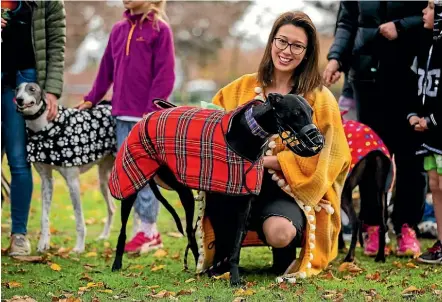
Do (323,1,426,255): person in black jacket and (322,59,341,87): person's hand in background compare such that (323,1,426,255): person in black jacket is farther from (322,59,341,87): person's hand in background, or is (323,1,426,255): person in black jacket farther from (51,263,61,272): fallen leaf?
(51,263,61,272): fallen leaf

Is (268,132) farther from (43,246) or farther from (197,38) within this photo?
(197,38)

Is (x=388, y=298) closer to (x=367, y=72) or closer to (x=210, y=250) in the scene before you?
(x=210, y=250)

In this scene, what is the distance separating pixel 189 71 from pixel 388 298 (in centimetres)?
2849

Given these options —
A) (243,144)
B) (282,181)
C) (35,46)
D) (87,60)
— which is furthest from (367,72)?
(87,60)

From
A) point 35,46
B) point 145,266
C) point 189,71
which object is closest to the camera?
point 145,266

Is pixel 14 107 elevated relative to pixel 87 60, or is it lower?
lower

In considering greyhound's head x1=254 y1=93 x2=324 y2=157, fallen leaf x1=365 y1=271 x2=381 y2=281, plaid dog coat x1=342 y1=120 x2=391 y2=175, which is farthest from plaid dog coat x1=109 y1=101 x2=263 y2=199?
plaid dog coat x1=342 y1=120 x2=391 y2=175

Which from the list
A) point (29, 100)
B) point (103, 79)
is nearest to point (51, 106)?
point (29, 100)

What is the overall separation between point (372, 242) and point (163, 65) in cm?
212

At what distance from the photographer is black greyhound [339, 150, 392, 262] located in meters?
5.47

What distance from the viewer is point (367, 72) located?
5.98m

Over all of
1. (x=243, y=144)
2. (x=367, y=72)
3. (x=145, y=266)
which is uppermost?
(x=367, y=72)

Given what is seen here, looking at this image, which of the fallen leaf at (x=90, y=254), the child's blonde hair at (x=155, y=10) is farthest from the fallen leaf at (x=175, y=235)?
the child's blonde hair at (x=155, y=10)

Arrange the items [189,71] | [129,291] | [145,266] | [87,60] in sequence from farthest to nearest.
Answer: [189,71], [87,60], [145,266], [129,291]
